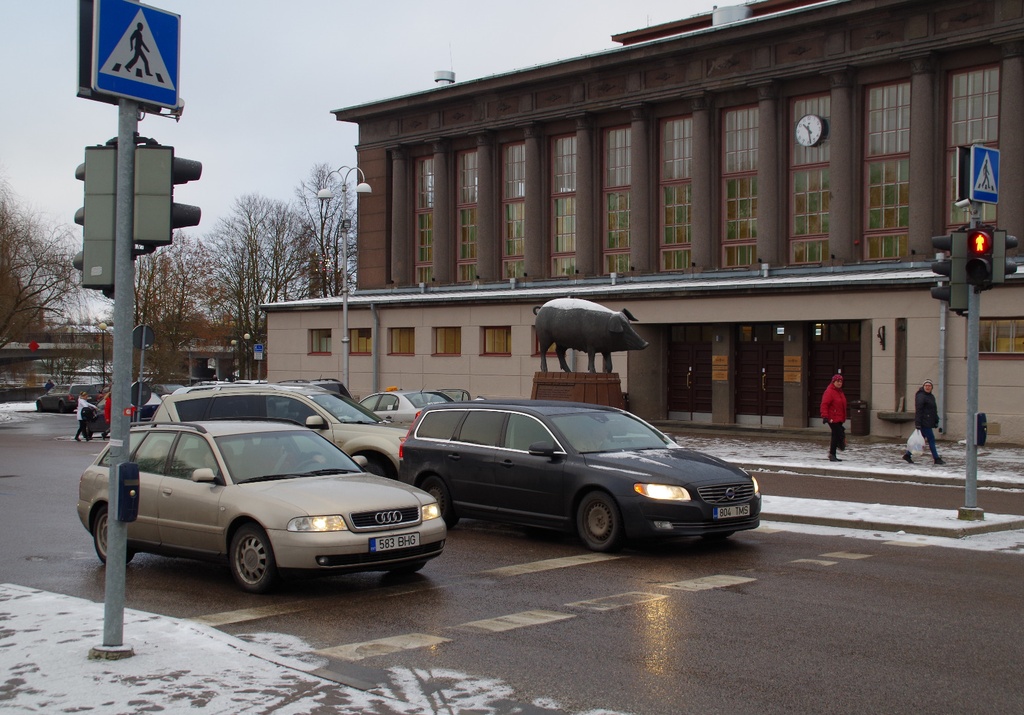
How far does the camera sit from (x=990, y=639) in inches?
310

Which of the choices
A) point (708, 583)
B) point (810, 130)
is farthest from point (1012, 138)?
point (708, 583)

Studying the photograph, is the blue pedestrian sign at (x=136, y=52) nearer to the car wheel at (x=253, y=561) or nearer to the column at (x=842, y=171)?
the car wheel at (x=253, y=561)

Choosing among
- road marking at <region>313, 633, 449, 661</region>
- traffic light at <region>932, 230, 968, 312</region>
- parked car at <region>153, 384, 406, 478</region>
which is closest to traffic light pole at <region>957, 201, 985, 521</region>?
traffic light at <region>932, 230, 968, 312</region>

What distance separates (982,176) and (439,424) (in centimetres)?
764

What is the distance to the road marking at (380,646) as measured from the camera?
7.48m

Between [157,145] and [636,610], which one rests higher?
[157,145]

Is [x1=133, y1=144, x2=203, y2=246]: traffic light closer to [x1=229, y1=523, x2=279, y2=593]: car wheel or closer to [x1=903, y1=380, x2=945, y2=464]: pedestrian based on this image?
[x1=229, y1=523, x2=279, y2=593]: car wheel

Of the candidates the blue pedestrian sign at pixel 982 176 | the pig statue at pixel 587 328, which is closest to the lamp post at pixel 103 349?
the pig statue at pixel 587 328

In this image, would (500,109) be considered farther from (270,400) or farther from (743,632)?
(743,632)

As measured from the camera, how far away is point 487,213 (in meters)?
45.7

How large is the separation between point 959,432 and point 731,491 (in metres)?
19.2

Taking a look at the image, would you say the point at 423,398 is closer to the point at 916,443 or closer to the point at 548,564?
the point at 916,443

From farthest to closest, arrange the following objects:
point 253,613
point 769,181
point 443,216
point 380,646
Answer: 1. point 443,216
2. point 769,181
3. point 253,613
4. point 380,646

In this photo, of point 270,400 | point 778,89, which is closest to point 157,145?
point 270,400
